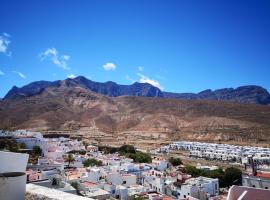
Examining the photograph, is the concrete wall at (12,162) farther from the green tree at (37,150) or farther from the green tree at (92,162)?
the green tree at (37,150)

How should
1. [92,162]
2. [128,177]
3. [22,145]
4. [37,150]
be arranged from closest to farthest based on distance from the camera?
[128,177], [92,162], [37,150], [22,145]

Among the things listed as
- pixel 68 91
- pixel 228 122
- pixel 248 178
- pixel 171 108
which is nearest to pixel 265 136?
pixel 228 122

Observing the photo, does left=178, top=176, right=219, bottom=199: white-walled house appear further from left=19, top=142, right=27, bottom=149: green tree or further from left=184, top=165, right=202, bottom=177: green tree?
left=19, top=142, right=27, bottom=149: green tree

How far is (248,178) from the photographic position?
21.4m

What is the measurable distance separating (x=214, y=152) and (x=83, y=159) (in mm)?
27249

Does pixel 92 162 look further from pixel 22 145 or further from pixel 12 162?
pixel 12 162

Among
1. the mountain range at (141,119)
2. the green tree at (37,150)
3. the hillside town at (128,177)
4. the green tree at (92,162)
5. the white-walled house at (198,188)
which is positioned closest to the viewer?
the hillside town at (128,177)

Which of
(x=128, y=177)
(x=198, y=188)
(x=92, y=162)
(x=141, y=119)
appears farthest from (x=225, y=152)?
(x=141, y=119)

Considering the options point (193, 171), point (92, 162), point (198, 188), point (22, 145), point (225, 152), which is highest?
point (22, 145)

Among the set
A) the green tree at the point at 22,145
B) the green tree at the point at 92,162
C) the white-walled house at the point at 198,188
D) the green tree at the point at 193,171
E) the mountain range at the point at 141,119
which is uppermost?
the mountain range at the point at 141,119

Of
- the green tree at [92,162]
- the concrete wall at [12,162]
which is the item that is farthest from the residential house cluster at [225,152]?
the concrete wall at [12,162]

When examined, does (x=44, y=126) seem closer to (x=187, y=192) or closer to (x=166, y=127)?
(x=166, y=127)

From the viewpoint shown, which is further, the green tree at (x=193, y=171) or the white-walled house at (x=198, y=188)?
the green tree at (x=193, y=171)

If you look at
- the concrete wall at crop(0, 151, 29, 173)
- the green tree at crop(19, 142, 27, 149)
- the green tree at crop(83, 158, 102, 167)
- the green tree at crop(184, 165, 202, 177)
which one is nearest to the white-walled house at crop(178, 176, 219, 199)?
the green tree at crop(184, 165, 202, 177)
